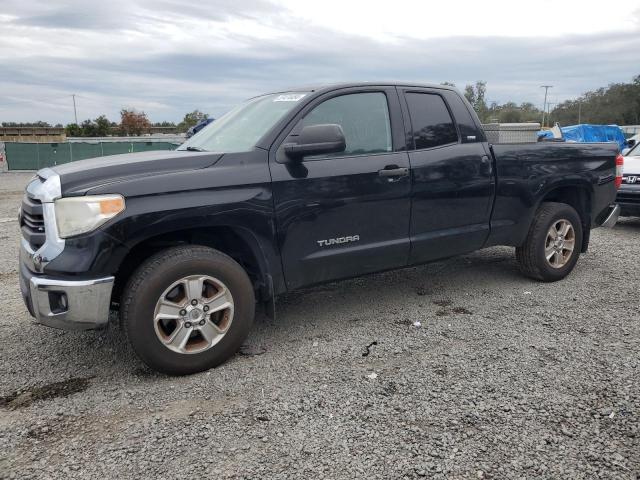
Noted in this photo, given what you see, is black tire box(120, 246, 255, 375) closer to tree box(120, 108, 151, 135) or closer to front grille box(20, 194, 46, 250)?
front grille box(20, 194, 46, 250)

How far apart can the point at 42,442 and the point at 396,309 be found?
2.83 metres

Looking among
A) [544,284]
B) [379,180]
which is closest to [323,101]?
[379,180]

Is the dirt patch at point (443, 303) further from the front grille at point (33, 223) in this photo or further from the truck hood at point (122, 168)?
the front grille at point (33, 223)

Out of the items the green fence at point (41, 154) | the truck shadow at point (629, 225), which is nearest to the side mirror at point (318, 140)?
the truck shadow at point (629, 225)

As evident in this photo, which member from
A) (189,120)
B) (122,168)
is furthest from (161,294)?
(189,120)

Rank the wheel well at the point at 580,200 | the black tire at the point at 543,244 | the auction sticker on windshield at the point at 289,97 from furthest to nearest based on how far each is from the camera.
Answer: the wheel well at the point at 580,200 → the black tire at the point at 543,244 → the auction sticker on windshield at the point at 289,97

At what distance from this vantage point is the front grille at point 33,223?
10.4 feet

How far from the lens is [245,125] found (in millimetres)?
4078

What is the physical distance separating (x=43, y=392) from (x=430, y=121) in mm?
3419

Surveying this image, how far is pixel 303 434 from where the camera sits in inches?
107

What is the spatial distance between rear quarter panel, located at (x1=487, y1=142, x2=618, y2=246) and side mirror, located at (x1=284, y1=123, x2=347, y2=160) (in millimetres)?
1817

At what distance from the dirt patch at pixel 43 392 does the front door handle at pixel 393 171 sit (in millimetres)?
2464

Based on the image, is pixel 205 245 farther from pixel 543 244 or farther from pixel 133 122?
pixel 133 122

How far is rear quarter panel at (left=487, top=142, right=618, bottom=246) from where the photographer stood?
471cm
